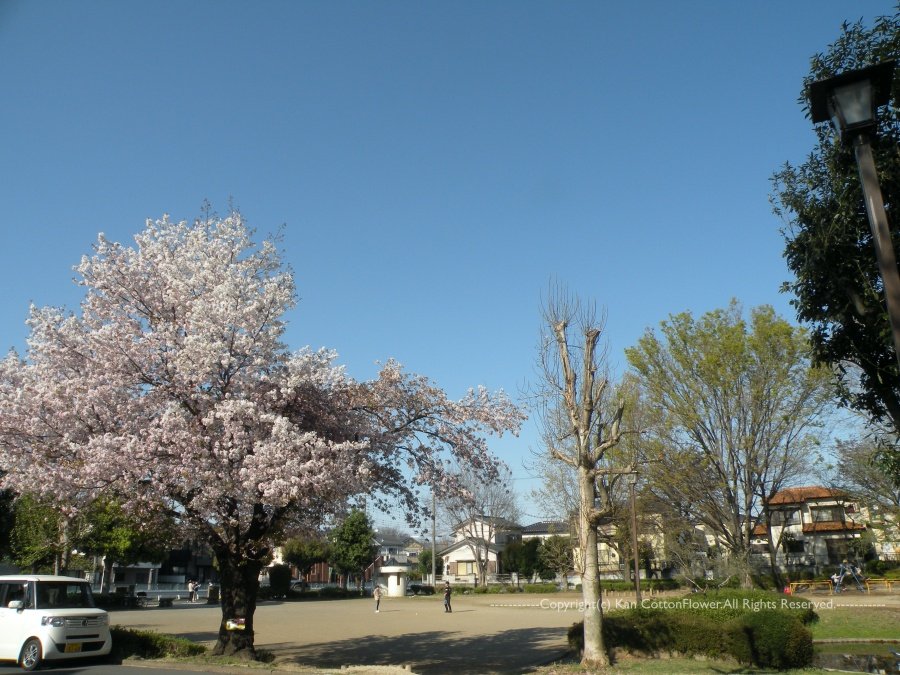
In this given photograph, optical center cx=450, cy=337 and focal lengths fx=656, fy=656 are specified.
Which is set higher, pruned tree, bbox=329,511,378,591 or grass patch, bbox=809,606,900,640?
pruned tree, bbox=329,511,378,591

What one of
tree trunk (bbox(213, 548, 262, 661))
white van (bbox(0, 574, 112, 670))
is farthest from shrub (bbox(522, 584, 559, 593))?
white van (bbox(0, 574, 112, 670))

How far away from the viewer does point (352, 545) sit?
6112cm

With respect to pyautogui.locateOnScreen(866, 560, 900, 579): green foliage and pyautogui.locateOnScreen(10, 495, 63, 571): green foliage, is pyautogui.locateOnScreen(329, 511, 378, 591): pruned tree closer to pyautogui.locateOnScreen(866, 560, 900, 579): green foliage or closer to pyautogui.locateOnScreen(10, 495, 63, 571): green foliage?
pyautogui.locateOnScreen(10, 495, 63, 571): green foliage

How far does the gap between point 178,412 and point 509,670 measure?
29.8ft

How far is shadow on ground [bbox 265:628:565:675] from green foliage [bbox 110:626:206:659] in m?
2.23

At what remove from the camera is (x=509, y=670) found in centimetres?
1453

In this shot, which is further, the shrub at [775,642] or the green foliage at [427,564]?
the green foliage at [427,564]

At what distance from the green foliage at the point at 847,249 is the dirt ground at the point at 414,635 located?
9253 millimetres

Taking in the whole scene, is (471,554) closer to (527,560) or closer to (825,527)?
(527,560)

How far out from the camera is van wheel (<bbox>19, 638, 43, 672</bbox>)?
40.7 feet

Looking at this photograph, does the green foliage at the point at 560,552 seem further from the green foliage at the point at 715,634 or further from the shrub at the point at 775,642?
the shrub at the point at 775,642

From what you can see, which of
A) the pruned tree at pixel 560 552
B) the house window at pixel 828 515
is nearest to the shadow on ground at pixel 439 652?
the pruned tree at pixel 560 552

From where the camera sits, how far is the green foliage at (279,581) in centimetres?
5488

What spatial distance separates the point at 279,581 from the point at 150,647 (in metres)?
42.9
